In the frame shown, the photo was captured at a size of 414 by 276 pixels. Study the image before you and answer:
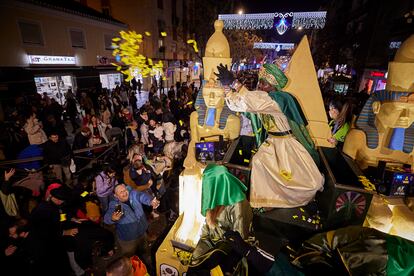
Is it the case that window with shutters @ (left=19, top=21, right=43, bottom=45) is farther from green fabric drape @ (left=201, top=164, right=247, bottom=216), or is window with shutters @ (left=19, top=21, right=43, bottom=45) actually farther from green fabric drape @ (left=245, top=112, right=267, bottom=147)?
green fabric drape @ (left=201, top=164, right=247, bottom=216)

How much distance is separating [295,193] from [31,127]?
6088 mm

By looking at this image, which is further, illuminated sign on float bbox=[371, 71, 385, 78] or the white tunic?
illuminated sign on float bbox=[371, 71, 385, 78]

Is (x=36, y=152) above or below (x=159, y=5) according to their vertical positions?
below

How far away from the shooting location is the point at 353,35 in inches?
786

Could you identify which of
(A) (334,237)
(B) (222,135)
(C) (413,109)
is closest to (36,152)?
(B) (222,135)

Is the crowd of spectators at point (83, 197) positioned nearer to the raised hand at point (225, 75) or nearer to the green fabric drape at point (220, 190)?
the green fabric drape at point (220, 190)

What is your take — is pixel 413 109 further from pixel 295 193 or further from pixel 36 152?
pixel 36 152

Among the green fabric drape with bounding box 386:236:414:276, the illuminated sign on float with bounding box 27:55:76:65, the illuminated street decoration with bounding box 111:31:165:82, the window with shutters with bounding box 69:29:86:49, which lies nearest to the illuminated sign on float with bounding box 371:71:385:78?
the green fabric drape with bounding box 386:236:414:276

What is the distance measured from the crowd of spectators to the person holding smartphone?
0.01 metres

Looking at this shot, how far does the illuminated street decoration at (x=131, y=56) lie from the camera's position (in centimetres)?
1788

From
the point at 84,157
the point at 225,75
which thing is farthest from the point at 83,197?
the point at 225,75

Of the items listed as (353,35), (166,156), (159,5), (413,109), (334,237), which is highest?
(159,5)

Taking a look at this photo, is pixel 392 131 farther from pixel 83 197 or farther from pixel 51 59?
pixel 51 59

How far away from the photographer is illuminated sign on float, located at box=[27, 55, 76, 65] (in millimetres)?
12034
